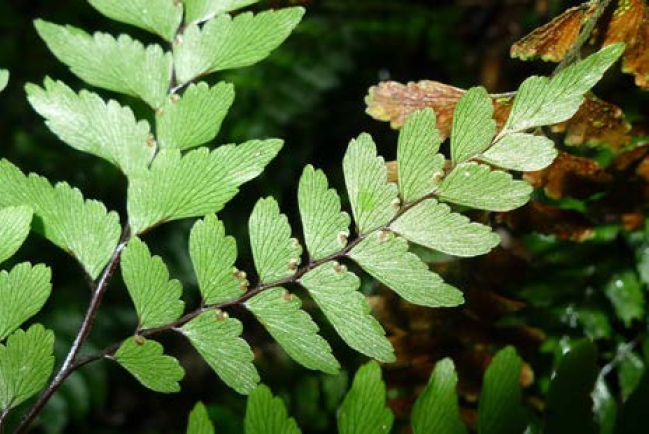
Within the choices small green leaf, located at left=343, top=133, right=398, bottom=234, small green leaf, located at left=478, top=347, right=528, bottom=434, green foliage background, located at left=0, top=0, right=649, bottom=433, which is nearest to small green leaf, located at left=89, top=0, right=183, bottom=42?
small green leaf, located at left=343, top=133, right=398, bottom=234

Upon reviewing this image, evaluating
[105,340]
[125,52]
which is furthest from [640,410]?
[105,340]

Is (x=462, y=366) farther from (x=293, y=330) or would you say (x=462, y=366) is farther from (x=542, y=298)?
(x=293, y=330)

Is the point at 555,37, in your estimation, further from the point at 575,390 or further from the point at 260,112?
the point at 260,112

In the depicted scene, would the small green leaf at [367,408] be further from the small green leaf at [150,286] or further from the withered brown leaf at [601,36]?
the withered brown leaf at [601,36]

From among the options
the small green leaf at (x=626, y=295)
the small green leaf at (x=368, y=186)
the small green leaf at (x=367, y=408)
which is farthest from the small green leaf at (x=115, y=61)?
the small green leaf at (x=626, y=295)

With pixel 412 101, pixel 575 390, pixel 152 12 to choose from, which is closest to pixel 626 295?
pixel 575 390

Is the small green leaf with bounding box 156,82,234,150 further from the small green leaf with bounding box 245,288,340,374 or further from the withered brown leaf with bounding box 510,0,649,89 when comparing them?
the withered brown leaf with bounding box 510,0,649,89
